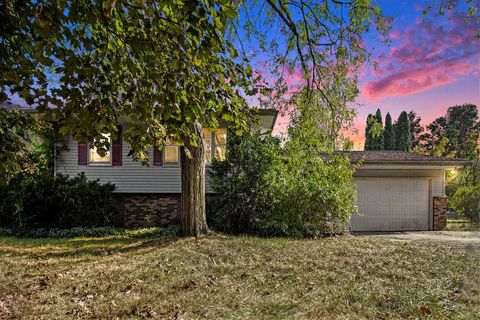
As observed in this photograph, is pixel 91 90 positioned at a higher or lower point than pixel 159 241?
higher

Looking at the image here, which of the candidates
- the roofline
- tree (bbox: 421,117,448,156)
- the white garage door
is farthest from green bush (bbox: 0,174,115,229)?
tree (bbox: 421,117,448,156)

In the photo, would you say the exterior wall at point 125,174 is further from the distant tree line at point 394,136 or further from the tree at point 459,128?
the tree at point 459,128

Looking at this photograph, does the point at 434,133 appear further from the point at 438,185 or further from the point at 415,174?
the point at 415,174

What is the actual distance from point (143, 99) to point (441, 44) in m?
5.70

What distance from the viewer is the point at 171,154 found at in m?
13.0

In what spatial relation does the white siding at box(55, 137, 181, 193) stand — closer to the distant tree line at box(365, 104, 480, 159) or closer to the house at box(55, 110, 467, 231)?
the house at box(55, 110, 467, 231)

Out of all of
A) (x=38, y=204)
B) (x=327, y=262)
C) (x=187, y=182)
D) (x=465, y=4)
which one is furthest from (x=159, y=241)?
(x=465, y=4)

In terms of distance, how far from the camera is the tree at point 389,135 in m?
28.6

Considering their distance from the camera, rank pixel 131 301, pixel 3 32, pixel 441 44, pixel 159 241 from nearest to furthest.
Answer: pixel 3 32, pixel 131 301, pixel 441 44, pixel 159 241

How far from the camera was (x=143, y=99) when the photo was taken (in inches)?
141

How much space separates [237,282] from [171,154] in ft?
28.8

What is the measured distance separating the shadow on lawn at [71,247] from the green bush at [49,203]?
1.16 meters

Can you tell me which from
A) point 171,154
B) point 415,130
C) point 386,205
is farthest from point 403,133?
point 171,154

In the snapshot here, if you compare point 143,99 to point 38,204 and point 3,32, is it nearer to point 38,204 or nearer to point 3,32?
point 3,32
